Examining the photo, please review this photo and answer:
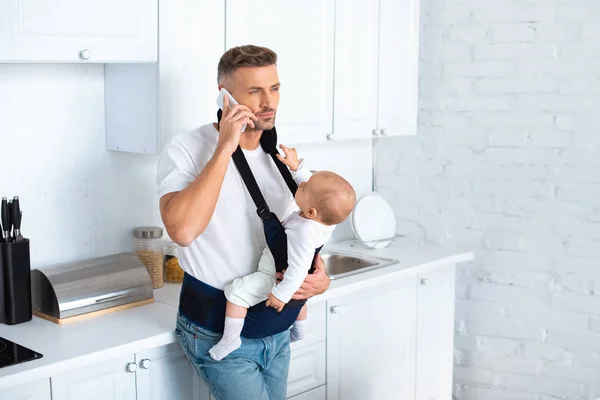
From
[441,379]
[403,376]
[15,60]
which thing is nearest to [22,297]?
[15,60]

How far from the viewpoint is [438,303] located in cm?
358

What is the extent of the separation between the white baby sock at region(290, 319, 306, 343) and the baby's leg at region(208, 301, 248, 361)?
1.05 feet

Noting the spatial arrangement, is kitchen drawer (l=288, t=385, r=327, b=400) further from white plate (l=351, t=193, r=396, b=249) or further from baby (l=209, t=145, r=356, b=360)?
white plate (l=351, t=193, r=396, b=249)

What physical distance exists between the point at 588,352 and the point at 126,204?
6.50 feet

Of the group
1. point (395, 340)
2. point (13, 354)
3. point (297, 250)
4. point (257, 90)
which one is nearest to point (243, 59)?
point (257, 90)

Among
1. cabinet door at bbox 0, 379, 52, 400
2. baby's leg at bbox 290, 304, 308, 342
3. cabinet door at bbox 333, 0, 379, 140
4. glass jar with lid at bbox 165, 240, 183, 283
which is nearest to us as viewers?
cabinet door at bbox 0, 379, 52, 400

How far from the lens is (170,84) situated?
2.66m

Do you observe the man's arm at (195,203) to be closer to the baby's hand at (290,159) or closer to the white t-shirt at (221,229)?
the white t-shirt at (221,229)

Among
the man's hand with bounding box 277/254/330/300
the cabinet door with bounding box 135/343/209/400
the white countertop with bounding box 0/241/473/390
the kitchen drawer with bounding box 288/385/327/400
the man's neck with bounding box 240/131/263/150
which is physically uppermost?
the man's neck with bounding box 240/131/263/150

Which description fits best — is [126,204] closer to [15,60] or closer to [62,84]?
[62,84]

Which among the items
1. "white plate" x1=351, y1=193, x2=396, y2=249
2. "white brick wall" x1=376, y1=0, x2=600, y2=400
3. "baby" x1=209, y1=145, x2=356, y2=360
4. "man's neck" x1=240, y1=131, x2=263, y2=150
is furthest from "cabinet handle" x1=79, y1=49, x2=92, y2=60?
"white brick wall" x1=376, y1=0, x2=600, y2=400

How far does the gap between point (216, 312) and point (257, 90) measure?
0.63 metres

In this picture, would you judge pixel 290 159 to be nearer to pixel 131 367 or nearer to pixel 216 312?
pixel 216 312

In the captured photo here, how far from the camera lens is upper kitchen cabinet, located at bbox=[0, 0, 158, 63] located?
2.25 meters
